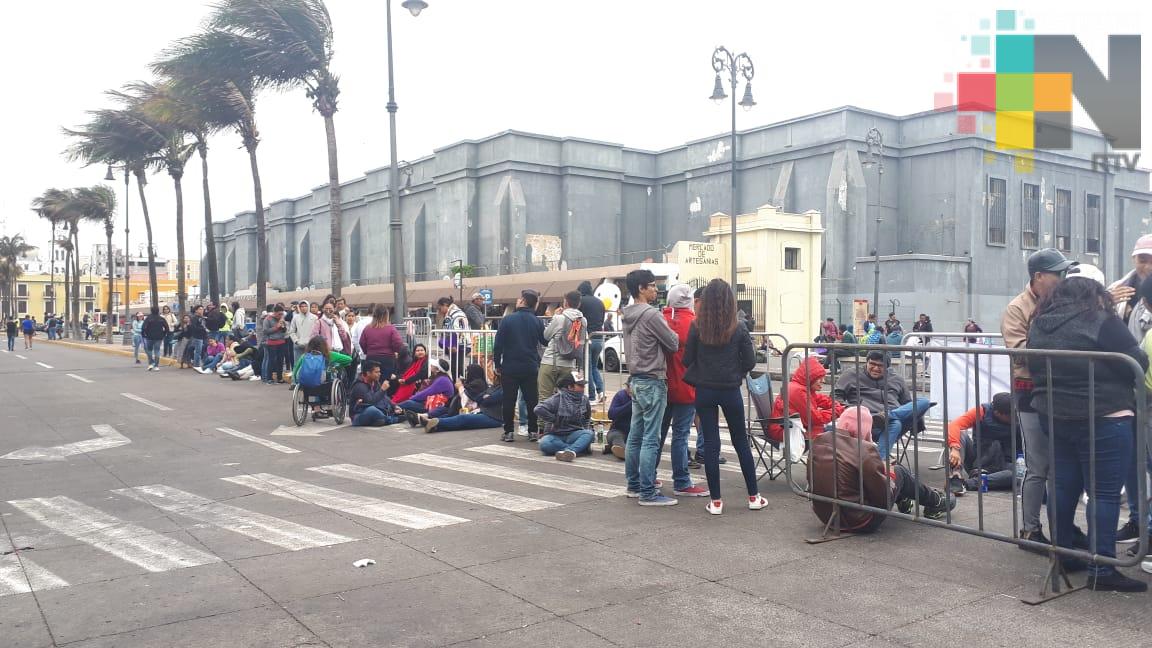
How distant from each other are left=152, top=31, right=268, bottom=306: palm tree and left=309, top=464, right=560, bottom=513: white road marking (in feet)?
53.7

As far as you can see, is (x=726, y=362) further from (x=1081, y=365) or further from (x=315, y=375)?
(x=315, y=375)

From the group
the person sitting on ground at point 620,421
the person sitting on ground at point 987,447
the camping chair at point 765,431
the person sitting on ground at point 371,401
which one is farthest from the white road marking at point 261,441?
the person sitting on ground at point 987,447

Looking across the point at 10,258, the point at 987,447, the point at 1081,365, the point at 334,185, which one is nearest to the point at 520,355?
the point at 987,447

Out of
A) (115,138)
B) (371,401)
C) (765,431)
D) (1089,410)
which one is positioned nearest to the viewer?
(1089,410)

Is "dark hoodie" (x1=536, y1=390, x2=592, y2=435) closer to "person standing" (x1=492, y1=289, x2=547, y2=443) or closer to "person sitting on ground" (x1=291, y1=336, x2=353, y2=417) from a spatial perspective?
"person standing" (x1=492, y1=289, x2=547, y2=443)

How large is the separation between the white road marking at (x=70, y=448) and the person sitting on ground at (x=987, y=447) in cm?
927

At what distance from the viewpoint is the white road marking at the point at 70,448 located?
33.4 ft

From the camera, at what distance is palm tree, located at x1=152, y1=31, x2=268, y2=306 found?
22.2 metres

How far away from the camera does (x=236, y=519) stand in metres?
6.86

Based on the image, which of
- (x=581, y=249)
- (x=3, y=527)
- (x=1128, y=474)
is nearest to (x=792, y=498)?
(x=1128, y=474)

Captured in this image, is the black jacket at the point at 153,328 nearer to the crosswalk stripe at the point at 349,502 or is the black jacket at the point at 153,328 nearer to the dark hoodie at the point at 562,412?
the crosswalk stripe at the point at 349,502

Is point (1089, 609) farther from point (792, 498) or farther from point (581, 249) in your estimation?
point (581, 249)

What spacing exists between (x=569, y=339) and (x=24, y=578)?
19.5 feet

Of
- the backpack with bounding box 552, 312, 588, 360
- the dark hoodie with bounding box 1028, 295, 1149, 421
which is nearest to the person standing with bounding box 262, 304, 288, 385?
the backpack with bounding box 552, 312, 588, 360
